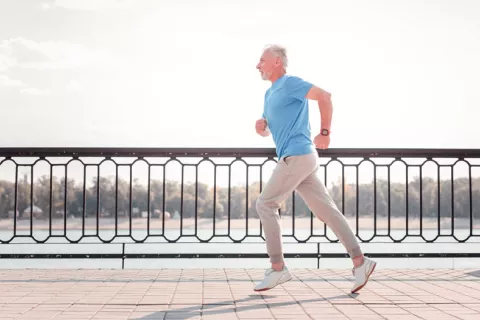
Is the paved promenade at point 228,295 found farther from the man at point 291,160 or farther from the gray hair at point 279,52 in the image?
the gray hair at point 279,52

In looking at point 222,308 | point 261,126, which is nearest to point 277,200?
point 261,126

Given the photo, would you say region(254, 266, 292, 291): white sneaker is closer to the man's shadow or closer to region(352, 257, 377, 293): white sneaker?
the man's shadow

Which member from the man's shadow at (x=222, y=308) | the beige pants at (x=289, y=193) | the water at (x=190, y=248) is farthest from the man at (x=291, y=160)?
the water at (x=190, y=248)

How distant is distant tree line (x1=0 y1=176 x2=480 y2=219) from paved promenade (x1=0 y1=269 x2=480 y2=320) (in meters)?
0.79

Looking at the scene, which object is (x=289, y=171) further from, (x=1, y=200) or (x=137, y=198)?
(x=1, y=200)

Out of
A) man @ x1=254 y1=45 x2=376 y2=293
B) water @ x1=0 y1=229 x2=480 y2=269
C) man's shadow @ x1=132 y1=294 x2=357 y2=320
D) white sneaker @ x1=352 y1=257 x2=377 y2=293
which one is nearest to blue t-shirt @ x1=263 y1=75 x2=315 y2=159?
man @ x1=254 y1=45 x2=376 y2=293

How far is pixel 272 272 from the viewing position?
478cm

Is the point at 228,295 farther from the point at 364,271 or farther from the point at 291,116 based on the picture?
the point at 291,116

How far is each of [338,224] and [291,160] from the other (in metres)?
0.66

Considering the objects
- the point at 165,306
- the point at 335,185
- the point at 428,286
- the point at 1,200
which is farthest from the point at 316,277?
the point at 1,200

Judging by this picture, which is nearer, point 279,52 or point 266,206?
point 266,206

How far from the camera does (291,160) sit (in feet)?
15.2

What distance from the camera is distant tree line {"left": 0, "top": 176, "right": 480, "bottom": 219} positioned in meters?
6.78

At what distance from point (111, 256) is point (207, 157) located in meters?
1.50
